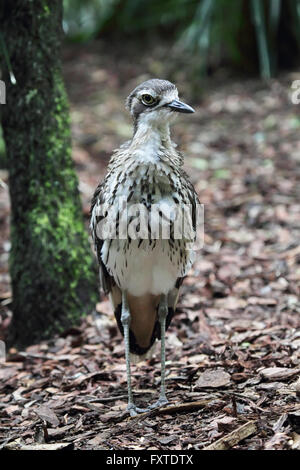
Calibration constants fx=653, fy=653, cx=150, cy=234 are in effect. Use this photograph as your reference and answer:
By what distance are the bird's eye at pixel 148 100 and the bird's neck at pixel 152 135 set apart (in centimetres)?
13

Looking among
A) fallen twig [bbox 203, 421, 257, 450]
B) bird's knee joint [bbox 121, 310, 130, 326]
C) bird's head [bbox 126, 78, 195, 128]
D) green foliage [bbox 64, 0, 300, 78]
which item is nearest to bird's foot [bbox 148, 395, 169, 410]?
bird's knee joint [bbox 121, 310, 130, 326]

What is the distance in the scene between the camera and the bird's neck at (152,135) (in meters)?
4.09

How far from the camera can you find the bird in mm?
4051

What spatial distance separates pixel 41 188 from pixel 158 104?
1.55 metres

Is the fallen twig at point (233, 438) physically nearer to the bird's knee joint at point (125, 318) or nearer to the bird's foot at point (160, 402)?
the bird's foot at point (160, 402)

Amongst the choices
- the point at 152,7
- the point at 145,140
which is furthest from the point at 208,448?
the point at 152,7

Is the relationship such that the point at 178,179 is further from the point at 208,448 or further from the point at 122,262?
the point at 208,448

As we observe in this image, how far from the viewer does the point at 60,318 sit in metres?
5.44

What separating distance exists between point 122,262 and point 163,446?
1260 millimetres

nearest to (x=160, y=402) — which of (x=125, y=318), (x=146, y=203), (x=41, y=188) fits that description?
(x=125, y=318)

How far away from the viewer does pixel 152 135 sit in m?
4.09

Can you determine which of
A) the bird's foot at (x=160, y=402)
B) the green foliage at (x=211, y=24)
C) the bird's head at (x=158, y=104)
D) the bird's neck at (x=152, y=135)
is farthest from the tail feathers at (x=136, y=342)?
the green foliage at (x=211, y=24)

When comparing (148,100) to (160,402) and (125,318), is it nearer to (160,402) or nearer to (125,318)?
(125,318)

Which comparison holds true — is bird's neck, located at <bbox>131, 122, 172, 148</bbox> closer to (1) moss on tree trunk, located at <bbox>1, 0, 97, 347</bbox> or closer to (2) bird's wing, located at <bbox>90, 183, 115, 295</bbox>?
(2) bird's wing, located at <bbox>90, 183, 115, 295</bbox>
